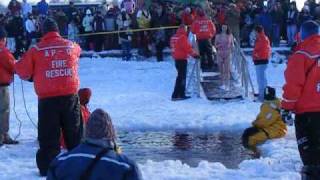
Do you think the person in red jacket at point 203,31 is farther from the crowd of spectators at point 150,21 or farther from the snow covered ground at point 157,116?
the crowd of spectators at point 150,21

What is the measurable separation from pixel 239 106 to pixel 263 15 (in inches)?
347

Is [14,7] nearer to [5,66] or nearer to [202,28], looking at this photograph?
[202,28]

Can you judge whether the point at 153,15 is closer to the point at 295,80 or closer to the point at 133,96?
the point at 133,96

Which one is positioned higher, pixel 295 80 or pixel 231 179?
pixel 295 80

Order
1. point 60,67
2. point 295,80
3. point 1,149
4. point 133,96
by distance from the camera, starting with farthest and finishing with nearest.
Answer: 1. point 133,96
2. point 1,149
3. point 60,67
4. point 295,80

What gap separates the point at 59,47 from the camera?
9.07 metres

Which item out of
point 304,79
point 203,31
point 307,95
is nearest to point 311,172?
point 307,95

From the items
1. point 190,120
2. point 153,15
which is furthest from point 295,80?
point 153,15

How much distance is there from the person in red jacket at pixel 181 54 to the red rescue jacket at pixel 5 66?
7165 mm

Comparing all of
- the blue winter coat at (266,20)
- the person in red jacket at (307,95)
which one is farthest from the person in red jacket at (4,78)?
the blue winter coat at (266,20)

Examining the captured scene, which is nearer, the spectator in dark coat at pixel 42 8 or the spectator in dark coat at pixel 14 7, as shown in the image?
the spectator in dark coat at pixel 14 7

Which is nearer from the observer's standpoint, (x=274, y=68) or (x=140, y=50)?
(x=274, y=68)

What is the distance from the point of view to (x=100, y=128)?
4.38 m

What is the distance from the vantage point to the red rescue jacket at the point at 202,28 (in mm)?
21562
